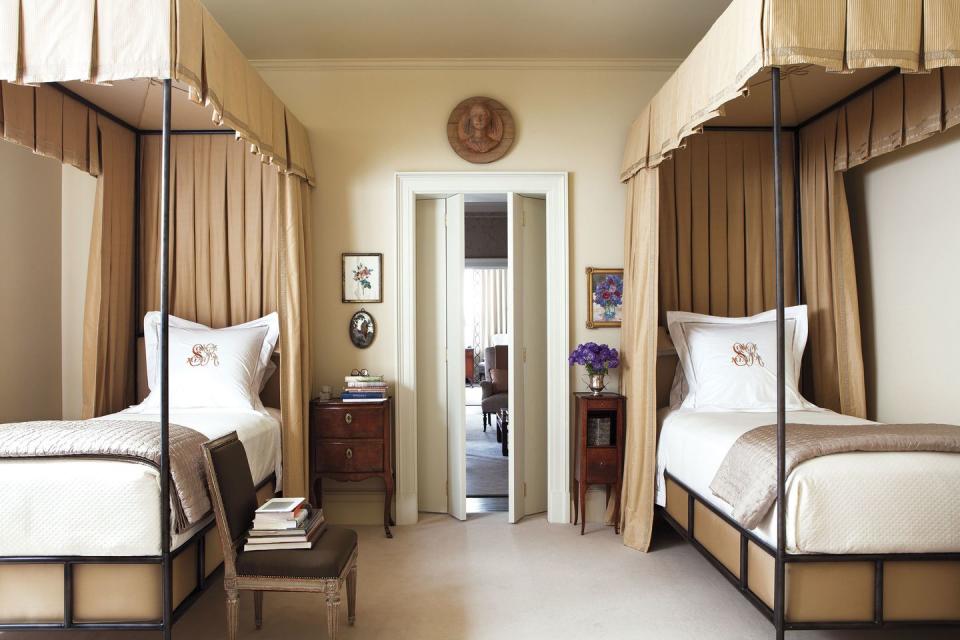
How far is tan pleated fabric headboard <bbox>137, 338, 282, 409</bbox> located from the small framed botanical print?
63 centimetres

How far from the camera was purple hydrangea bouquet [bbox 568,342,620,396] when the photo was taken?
3.69 metres

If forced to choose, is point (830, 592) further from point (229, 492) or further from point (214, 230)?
point (214, 230)

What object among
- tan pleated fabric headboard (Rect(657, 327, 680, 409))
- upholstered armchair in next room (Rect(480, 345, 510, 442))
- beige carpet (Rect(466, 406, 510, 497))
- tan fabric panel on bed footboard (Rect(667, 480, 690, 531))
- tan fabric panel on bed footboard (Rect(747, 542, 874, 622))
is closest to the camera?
tan fabric panel on bed footboard (Rect(747, 542, 874, 622))

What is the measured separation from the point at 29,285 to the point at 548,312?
123 inches

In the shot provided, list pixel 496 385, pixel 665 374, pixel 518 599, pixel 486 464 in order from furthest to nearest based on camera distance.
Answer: pixel 496 385
pixel 486 464
pixel 665 374
pixel 518 599

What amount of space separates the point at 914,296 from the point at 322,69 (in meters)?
3.74

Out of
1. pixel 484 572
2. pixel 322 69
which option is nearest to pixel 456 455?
pixel 484 572

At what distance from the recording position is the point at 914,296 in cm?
311

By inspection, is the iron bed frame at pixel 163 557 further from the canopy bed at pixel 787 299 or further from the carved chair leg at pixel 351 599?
the canopy bed at pixel 787 299

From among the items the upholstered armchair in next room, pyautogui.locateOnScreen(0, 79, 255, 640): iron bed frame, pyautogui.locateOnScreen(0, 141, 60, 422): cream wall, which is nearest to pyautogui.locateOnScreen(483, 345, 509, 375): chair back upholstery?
the upholstered armchair in next room

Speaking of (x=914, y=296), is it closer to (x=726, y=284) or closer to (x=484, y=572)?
(x=726, y=284)

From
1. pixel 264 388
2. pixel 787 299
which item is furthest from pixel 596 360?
pixel 264 388

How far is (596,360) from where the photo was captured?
3.68 meters

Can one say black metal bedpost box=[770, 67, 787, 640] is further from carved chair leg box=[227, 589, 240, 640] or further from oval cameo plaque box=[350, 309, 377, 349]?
oval cameo plaque box=[350, 309, 377, 349]
